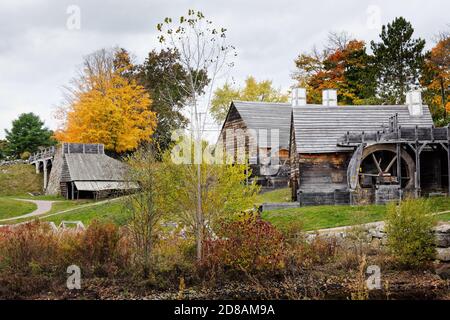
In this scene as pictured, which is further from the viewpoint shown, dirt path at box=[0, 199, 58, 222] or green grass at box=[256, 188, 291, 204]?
dirt path at box=[0, 199, 58, 222]

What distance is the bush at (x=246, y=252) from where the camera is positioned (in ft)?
51.3

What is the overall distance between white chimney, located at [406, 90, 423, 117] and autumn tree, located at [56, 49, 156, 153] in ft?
64.3

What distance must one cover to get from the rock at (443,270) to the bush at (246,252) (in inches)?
174

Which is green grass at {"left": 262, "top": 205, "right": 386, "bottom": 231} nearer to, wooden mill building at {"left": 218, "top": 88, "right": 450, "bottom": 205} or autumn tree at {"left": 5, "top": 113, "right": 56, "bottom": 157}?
wooden mill building at {"left": 218, "top": 88, "right": 450, "bottom": 205}

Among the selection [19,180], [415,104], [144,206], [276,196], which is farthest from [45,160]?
[144,206]

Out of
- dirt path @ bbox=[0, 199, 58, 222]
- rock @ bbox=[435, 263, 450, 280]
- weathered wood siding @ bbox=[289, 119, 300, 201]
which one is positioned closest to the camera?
rock @ bbox=[435, 263, 450, 280]

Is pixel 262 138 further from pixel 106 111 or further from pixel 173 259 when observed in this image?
pixel 173 259

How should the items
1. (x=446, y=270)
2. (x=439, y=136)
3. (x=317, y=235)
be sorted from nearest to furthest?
(x=446, y=270) < (x=317, y=235) < (x=439, y=136)

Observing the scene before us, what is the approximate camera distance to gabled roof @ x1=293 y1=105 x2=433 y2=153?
1112 inches

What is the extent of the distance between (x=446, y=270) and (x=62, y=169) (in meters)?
31.8

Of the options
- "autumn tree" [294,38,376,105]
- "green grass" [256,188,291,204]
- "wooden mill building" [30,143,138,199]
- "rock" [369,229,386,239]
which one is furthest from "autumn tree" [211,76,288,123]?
"rock" [369,229,386,239]
